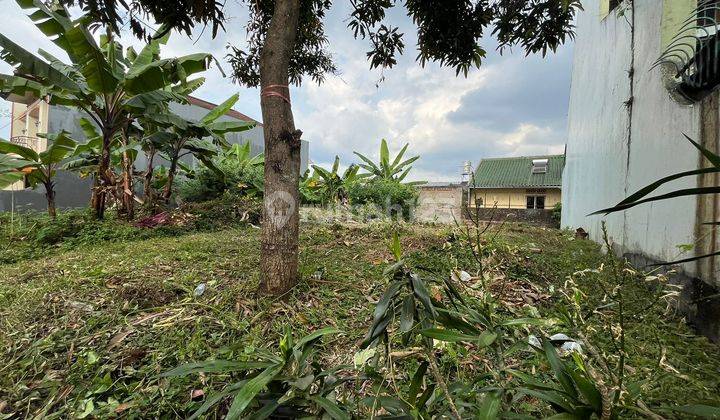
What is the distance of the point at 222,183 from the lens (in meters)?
7.11

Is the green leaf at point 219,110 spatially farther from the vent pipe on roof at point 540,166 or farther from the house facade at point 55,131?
the vent pipe on roof at point 540,166

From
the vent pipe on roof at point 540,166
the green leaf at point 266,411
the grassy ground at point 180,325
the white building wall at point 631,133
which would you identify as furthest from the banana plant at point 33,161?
the vent pipe on roof at point 540,166

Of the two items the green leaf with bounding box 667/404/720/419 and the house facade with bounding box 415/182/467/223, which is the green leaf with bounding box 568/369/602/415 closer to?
the green leaf with bounding box 667/404/720/419

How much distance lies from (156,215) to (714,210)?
19.6 feet

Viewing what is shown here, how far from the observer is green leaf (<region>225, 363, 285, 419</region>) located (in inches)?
28.7

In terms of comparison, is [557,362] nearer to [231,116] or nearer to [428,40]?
[428,40]

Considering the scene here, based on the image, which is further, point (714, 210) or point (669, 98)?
point (669, 98)

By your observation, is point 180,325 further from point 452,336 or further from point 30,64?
point 30,64

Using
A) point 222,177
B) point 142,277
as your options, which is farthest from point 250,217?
point 142,277

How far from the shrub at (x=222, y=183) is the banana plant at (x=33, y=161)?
1941 mm

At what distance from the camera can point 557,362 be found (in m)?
0.70

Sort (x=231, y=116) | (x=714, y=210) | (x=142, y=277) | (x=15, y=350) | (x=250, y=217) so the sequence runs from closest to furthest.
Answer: (x=15, y=350) < (x=714, y=210) < (x=142, y=277) < (x=250, y=217) < (x=231, y=116)

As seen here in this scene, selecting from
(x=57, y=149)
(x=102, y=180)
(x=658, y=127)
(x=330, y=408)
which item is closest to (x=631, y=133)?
(x=658, y=127)

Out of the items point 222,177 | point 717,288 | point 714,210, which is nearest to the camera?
point 717,288
